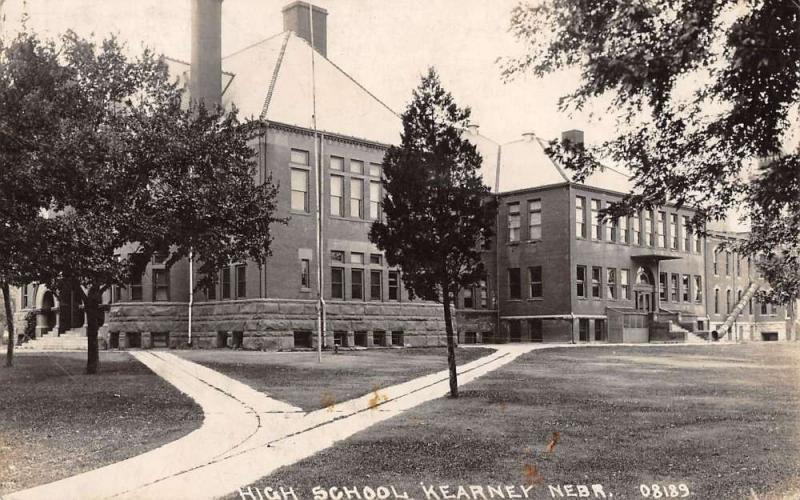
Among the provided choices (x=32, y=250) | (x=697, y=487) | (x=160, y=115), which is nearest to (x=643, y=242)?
(x=160, y=115)

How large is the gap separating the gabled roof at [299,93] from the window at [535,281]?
1150 cm

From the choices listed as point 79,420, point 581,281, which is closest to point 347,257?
point 581,281

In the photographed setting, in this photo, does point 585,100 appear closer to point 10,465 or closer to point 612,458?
point 612,458

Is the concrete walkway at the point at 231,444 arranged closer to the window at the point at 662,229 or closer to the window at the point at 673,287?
the window at the point at 662,229

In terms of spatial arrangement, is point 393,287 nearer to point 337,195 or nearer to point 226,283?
point 337,195

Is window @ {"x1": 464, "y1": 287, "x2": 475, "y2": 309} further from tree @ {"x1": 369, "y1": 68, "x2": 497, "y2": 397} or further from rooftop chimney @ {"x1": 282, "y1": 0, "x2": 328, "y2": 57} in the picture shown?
tree @ {"x1": 369, "y1": 68, "x2": 497, "y2": 397}

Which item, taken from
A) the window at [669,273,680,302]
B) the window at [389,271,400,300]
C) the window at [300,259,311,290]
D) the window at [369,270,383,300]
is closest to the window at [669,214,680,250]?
the window at [669,273,680,302]

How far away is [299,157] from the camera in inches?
1403

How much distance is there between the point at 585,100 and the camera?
9727 millimetres

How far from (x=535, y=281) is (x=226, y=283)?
17.8 m

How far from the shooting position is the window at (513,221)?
4488cm

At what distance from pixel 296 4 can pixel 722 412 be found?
3125cm

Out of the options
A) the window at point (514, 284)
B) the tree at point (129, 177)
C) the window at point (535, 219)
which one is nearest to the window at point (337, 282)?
the window at point (514, 284)

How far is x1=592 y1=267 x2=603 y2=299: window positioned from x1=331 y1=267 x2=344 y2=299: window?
52.6 ft
